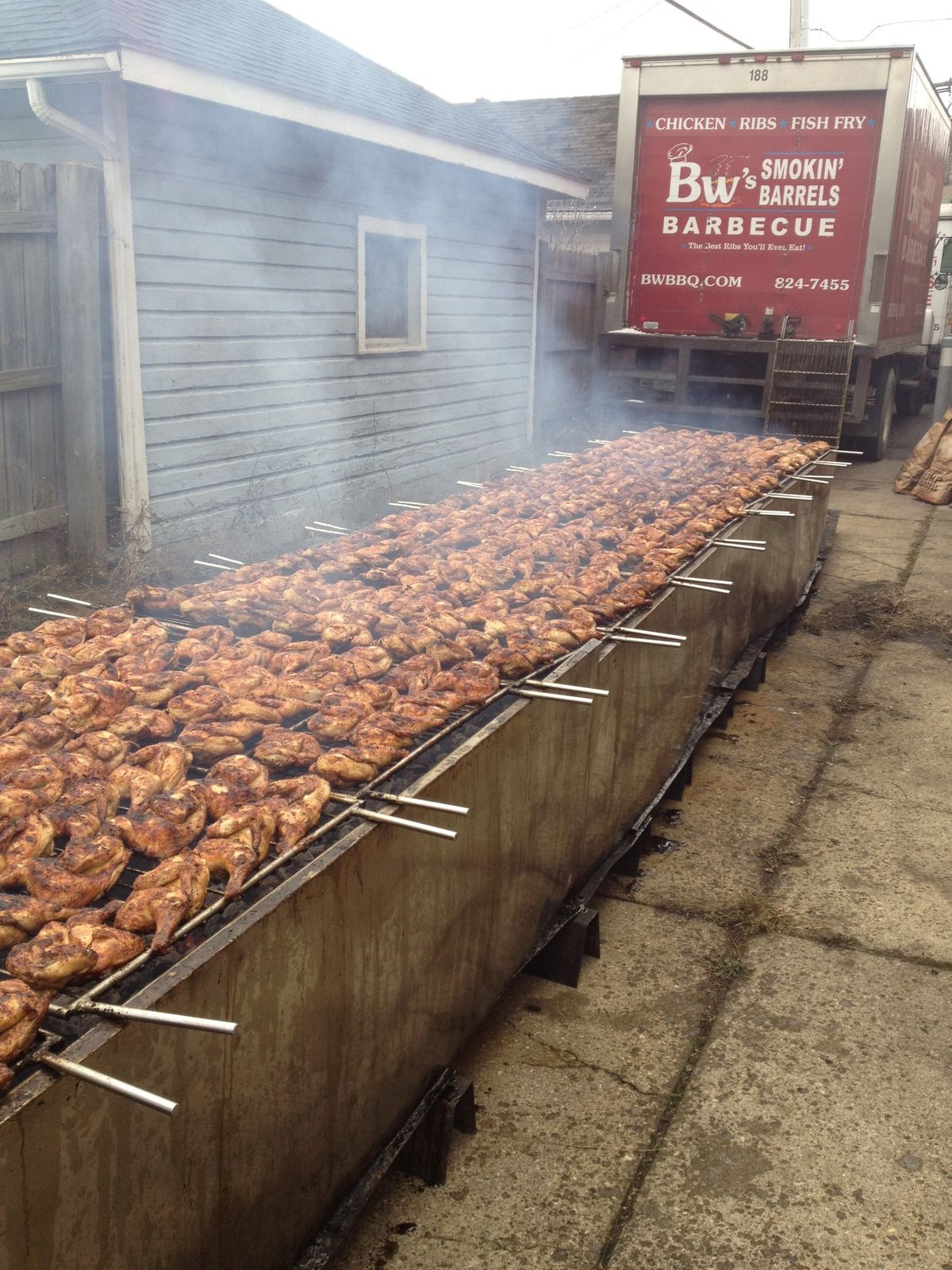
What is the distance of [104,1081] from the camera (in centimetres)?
152

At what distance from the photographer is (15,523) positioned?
613cm

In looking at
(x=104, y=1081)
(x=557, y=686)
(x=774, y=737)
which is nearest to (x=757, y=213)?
(x=774, y=737)

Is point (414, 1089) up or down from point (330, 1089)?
down

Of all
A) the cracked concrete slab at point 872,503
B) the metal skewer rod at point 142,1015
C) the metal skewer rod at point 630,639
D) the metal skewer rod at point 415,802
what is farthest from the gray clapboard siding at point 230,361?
the cracked concrete slab at point 872,503

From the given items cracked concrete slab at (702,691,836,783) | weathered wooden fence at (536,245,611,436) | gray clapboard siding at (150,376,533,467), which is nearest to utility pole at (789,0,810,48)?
weathered wooden fence at (536,245,611,436)

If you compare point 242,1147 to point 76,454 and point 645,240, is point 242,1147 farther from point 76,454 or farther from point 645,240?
point 645,240

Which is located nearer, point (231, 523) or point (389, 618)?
point (389, 618)

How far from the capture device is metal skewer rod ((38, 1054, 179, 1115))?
1.48 m

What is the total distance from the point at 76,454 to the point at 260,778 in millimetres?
4520

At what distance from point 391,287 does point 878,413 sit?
22.7 feet


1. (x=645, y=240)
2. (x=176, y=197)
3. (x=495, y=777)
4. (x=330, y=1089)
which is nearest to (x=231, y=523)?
(x=176, y=197)

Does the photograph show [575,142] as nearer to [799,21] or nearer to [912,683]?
[799,21]

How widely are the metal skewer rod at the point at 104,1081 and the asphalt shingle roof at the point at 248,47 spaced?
5.84 m

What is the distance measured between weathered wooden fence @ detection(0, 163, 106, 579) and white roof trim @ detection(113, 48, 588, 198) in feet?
2.17
